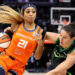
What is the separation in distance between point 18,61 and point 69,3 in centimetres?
515

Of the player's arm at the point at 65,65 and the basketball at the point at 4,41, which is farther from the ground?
the player's arm at the point at 65,65

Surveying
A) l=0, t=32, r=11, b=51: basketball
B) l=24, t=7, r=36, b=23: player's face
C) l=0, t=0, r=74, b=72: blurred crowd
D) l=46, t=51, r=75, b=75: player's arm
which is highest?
l=24, t=7, r=36, b=23: player's face

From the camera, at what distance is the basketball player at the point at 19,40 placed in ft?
11.2

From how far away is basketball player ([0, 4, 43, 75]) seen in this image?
3.40 m

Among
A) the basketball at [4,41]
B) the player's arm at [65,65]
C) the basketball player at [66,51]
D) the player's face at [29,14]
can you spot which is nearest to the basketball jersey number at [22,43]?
the basketball at [4,41]

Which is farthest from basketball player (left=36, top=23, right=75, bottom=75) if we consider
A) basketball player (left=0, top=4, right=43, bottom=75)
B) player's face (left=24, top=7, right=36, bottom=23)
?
player's face (left=24, top=7, right=36, bottom=23)

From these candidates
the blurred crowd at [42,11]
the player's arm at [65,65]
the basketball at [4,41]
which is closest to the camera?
Answer: the player's arm at [65,65]

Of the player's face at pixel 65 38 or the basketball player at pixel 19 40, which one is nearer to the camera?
the player's face at pixel 65 38

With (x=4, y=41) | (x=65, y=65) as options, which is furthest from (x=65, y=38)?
(x=4, y=41)

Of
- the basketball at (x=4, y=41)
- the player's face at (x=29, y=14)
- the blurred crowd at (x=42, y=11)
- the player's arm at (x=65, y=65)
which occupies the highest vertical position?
the player's face at (x=29, y=14)

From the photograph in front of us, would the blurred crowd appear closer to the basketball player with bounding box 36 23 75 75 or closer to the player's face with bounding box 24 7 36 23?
the player's face with bounding box 24 7 36 23

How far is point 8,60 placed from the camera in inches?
134

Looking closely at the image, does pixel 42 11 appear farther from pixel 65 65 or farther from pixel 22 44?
pixel 65 65

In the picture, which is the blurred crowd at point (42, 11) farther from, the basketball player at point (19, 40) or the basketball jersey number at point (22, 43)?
the basketball jersey number at point (22, 43)
